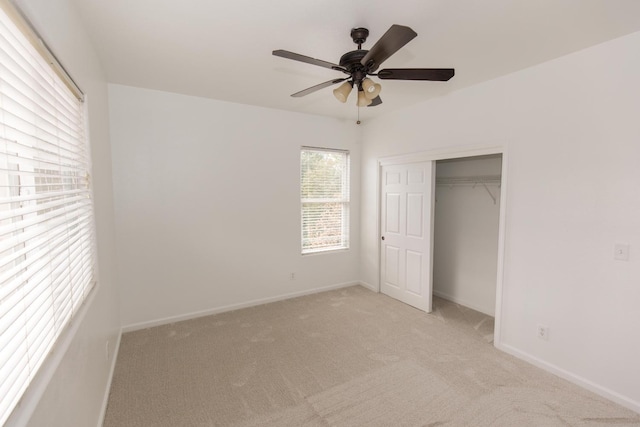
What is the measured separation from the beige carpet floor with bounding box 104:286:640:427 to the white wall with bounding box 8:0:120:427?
17.3 inches

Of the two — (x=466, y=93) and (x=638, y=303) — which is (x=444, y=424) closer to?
(x=638, y=303)

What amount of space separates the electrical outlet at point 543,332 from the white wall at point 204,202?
108 inches

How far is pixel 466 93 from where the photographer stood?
10.3ft

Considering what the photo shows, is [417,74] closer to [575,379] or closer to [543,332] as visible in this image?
[543,332]

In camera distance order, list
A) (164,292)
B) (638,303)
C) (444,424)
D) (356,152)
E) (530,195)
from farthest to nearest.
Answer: (356,152), (164,292), (530,195), (638,303), (444,424)

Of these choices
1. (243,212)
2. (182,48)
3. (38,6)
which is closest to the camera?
(38,6)

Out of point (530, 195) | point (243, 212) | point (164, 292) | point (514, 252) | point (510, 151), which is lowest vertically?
point (164, 292)

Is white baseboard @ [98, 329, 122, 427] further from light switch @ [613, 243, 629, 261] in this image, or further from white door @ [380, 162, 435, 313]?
light switch @ [613, 243, 629, 261]

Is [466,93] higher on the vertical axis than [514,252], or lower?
higher

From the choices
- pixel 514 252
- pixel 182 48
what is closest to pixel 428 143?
pixel 514 252

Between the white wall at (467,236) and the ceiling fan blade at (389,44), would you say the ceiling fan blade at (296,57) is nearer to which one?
the ceiling fan blade at (389,44)

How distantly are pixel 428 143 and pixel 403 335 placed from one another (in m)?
2.29

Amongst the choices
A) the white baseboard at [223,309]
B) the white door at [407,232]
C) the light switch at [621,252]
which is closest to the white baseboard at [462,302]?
the white door at [407,232]

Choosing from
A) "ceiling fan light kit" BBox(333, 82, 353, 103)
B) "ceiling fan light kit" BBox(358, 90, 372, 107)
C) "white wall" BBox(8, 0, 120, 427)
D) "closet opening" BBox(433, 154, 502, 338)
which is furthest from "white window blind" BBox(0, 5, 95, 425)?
"closet opening" BBox(433, 154, 502, 338)
